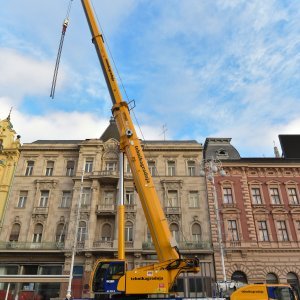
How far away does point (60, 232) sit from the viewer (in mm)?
32375

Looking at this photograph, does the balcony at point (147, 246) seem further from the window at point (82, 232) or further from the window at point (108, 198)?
the window at point (82, 232)

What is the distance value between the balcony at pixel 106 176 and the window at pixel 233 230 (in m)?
14.0

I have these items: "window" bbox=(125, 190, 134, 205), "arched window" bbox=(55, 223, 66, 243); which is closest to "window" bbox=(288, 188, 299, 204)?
"window" bbox=(125, 190, 134, 205)

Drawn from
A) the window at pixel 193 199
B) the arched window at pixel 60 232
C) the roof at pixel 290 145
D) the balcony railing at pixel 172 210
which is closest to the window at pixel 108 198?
the arched window at pixel 60 232

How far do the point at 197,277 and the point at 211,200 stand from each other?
8884mm

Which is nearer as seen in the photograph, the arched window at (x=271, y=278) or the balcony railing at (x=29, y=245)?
the arched window at (x=271, y=278)

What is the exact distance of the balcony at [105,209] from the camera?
32.7 metres

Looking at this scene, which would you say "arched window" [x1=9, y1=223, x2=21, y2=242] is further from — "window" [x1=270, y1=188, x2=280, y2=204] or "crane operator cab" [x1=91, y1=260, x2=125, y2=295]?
"window" [x1=270, y1=188, x2=280, y2=204]

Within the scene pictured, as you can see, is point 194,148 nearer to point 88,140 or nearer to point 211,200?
point 211,200

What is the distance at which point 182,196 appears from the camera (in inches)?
1355

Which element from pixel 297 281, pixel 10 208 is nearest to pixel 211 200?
pixel 297 281

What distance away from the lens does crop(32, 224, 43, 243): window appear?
32062 millimetres

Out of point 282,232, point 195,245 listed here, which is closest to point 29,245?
point 195,245

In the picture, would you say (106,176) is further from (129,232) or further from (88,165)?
(129,232)
